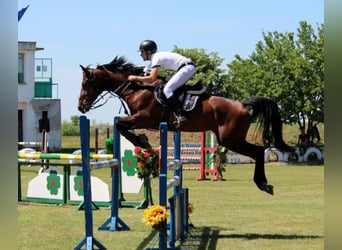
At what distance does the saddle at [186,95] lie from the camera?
6309mm

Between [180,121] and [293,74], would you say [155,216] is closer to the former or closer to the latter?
[180,121]

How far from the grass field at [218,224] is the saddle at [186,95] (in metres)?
1.35

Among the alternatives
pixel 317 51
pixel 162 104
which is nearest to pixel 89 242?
pixel 162 104

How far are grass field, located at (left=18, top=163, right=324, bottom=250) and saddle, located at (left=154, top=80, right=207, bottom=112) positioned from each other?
135 cm

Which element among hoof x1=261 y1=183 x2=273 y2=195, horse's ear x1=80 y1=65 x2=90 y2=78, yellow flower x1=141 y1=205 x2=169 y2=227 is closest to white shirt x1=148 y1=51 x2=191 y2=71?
horse's ear x1=80 y1=65 x2=90 y2=78

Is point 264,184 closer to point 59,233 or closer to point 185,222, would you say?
point 185,222

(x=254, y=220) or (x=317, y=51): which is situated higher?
(x=317, y=51)

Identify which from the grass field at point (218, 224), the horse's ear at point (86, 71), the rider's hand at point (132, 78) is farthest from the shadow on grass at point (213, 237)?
the horse's ear at point (86, 71)

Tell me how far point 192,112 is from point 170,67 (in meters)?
0.52

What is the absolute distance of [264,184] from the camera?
263 inches

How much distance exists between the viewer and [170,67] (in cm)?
629

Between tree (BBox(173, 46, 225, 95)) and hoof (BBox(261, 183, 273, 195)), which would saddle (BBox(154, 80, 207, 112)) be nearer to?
hoof (BBox(261, 183, 273, 195))

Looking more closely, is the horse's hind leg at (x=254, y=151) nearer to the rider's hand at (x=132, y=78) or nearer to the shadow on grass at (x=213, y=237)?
the shadow on grass at (x=213, y=237)
